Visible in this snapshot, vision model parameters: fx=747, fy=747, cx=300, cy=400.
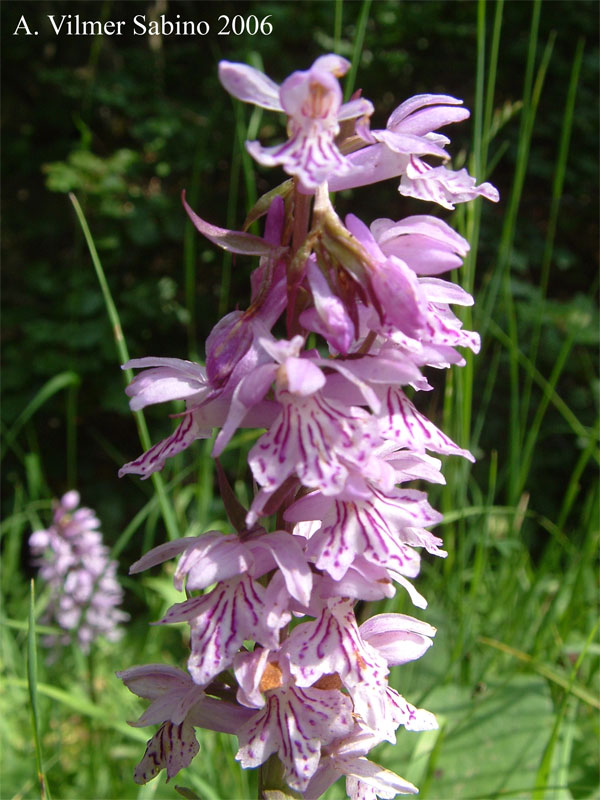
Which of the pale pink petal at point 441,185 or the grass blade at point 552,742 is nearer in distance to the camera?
the pale pink petal at point 441,185

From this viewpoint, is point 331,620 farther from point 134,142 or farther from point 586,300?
point 134,142

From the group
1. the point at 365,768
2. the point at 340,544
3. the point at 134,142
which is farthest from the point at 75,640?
the point at 134,142

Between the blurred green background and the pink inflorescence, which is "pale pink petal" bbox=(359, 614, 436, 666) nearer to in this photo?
the pink inflorescence

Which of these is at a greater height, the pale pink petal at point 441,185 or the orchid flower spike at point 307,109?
the orchid flower spike at point 307,109

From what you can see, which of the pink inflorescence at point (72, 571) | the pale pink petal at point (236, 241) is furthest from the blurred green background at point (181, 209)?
the pale pink petal at point (236, 241)

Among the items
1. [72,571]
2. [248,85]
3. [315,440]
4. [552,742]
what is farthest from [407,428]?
[72,571]

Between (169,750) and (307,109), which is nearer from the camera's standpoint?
(307,109)

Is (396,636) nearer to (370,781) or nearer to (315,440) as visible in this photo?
(370,781)

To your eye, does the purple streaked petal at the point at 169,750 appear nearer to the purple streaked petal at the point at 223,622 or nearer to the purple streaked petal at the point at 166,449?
the purple streaked petal at the point at 223,622
